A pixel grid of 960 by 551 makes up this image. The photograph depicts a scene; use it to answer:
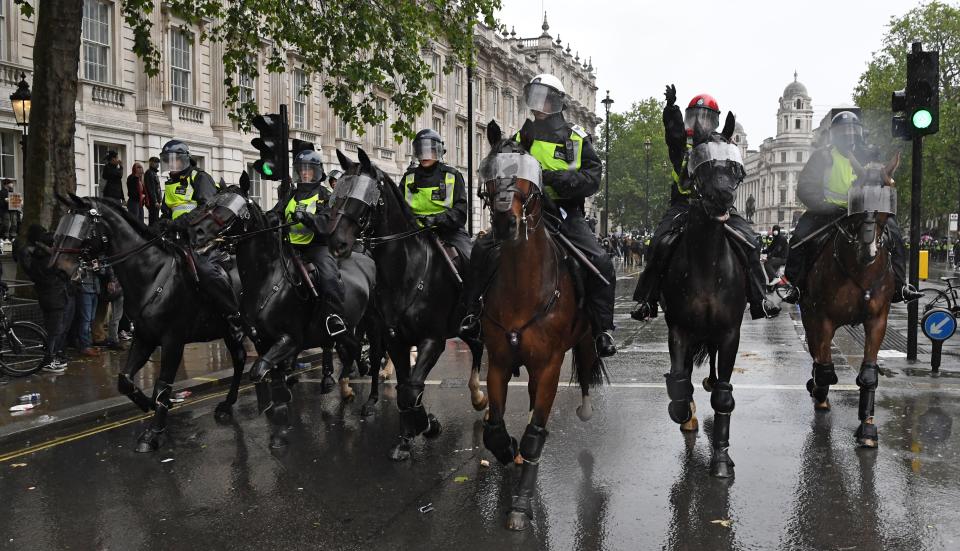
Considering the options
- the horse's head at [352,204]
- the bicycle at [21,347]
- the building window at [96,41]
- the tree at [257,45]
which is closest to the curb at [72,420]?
the bicycle at [21,347]

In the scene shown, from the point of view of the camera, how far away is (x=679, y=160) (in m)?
6.70

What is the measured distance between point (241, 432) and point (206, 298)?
4.50 ft

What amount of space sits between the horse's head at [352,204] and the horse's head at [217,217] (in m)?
1.34

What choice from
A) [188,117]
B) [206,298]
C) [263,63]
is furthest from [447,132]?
[206,298]

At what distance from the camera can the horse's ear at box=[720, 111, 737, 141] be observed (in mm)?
6012

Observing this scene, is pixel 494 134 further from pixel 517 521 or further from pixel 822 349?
pixel 822 349

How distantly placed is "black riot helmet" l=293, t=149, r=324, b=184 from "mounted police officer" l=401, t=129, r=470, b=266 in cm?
101

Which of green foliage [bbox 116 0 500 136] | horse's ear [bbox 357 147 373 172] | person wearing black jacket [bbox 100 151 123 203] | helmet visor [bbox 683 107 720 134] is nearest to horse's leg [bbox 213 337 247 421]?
horse's ear [bbox 357 147 373 172]

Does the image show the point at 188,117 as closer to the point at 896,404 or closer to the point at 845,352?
the point at 845,352

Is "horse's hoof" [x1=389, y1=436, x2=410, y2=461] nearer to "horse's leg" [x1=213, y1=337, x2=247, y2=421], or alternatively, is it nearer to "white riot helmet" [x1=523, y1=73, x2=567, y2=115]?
"horse's leg" [x1=213, y1=337, x2=247, y2=421]

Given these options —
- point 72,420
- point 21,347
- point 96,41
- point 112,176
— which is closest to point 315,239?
point 72,420

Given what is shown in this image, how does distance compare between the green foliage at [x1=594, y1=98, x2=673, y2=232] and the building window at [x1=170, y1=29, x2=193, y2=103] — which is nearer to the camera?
the building window at [x1=170, y1=29, x2=193, y2=103]

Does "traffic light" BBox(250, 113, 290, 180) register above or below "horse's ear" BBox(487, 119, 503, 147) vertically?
above

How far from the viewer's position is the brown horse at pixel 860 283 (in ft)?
23.2
